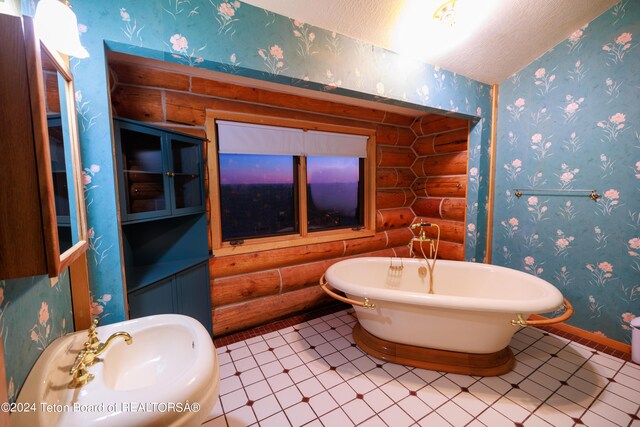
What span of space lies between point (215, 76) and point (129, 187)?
115 centimetres

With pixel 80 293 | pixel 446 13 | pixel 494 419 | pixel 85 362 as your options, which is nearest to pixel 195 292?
pixel 80 293

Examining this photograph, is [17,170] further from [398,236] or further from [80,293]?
[398,236]

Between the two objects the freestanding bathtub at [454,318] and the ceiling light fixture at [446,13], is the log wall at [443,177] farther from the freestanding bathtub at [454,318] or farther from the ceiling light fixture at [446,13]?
the ceiling light fixture at [446,13]

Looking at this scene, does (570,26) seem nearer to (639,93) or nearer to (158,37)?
(639,93)

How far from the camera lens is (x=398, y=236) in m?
3.52

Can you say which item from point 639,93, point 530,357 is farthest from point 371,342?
point 639,93

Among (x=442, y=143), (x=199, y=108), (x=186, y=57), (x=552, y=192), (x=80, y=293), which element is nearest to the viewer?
(x=80, y=293)

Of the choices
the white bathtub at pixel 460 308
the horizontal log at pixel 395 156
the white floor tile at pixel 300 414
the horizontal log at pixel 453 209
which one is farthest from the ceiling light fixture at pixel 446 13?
the white floor tile at pixel 300 414

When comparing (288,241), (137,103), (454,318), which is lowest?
(454,318)

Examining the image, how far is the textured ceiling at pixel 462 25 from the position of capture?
1658 mm

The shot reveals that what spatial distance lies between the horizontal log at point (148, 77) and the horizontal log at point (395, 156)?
7.32 feet

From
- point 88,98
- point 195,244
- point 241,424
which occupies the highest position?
point 88,98

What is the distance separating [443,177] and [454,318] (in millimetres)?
1885

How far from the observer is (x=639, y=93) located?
2.00m
